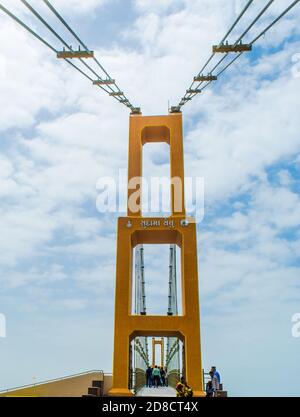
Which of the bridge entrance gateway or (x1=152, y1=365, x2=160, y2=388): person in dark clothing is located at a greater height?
the bridge entrance gateway

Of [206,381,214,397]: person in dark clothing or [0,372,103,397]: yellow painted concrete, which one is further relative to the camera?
[206,381,214,397]: person in dark clothing

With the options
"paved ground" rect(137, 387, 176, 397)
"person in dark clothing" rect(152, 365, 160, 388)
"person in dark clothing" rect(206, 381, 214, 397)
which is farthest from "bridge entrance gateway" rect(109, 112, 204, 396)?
"person in dark clothing" rect(152, 365, 160, 388)

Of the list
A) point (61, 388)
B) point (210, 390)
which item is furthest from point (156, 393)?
point (61, 388)

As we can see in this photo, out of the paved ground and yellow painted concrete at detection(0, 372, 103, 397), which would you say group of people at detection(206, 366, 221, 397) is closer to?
the paved ground

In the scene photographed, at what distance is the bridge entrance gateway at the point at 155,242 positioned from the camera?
16953 mm

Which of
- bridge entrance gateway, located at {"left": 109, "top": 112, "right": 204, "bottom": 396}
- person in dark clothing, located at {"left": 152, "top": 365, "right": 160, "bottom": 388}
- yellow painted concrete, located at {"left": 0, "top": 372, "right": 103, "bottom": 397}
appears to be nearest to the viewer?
yellow painted concrete, located at {"left": 0, "top": 372, "right": 103, "bottom": 397}

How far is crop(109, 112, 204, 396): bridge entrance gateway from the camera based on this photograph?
55.6 ft

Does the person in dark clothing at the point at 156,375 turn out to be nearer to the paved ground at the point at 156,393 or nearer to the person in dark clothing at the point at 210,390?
the paved ground at the point at 156,393

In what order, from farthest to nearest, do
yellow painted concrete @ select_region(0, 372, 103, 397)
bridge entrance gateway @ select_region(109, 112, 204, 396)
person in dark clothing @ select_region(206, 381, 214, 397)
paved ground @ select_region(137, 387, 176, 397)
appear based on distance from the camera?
paved ground @ select_region(137, 387, 176, 397), bridge entrance gateway @ select_region(109, 112, 204, 396), person in dark clothing @ select_region(206, 381, 214, 397), yellow painted concrete @ select_region(0, 372, 103, 397)

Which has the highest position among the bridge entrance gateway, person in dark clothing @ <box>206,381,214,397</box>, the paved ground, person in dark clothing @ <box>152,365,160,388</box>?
the bridge entrance gateway

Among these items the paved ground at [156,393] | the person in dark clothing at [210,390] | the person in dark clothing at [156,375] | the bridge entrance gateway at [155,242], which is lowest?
the paved ground at [156,393]

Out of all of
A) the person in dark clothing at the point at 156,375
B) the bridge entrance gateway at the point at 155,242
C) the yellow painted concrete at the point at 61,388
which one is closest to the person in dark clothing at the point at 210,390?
the bridge entrance gateway at the point at 155,242
